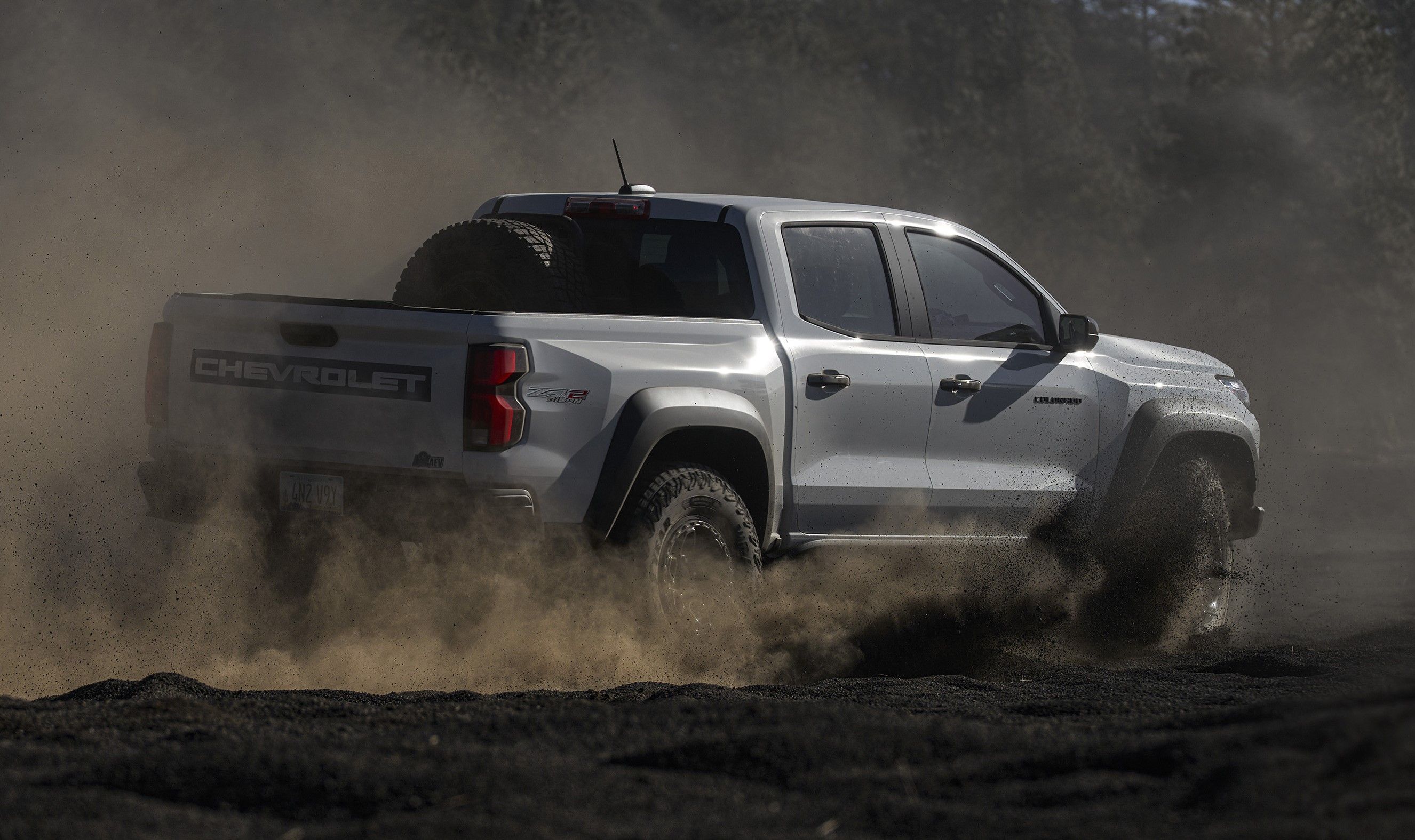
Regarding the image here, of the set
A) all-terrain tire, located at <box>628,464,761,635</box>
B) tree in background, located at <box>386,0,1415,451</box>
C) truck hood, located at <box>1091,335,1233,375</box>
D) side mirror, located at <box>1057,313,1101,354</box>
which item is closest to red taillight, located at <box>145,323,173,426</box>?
all-terrain tire, located at <box>628,464,761,635</box>

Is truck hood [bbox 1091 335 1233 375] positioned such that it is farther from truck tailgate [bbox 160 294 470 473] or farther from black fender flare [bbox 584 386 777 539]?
truck tailgate [bbox 160 294 470 473]

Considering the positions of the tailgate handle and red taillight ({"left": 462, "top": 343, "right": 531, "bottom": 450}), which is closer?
red taillight ({"left": 462, "top": 343, "right": 531, "bottom": 450})

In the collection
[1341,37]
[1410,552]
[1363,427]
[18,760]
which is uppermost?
[1341,37]

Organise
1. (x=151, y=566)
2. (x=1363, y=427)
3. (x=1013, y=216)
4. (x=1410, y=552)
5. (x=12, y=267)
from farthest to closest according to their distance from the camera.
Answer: (x=1013, y=216)
(x=1363, y=427)
(x=12, y=267)
(x=1410, y=552)
(x=151, y=566)

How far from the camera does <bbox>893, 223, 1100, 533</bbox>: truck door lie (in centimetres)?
672

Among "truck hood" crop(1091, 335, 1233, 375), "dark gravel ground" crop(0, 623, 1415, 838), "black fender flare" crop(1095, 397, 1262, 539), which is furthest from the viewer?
"truck hood" crop(1091, 335, 1233, 375)

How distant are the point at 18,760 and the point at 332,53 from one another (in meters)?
22.4

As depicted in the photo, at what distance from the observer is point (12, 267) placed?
Result: 1503cm

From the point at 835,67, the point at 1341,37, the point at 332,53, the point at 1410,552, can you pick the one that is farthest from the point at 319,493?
the point at 1341,37

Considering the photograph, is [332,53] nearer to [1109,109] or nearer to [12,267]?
[12,267]

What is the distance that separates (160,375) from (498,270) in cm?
135

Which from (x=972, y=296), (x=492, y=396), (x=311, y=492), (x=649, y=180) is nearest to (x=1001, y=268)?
(x=972, y=296)

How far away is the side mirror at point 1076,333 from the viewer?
7.08 metres

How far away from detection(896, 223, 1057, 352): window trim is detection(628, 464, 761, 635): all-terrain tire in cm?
132
